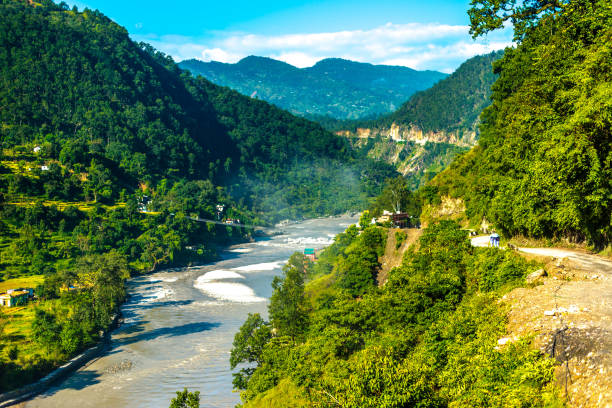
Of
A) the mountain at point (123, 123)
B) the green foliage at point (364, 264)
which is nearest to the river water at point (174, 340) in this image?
the green foliage at point (364, 264)

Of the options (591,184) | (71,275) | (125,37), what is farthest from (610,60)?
(125,37)

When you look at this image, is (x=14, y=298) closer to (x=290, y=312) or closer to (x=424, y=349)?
(x=290, y=312)

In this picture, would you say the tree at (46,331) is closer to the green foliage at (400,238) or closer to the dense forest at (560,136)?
the green foliage at (400,238)

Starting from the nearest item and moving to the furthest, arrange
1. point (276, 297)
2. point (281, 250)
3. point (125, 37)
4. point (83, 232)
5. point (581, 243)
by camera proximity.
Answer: point (581, 243) < point (276, 297) < point (83, 232) < point (281, 250) < point (125, 37)

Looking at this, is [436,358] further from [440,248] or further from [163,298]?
[163,298]

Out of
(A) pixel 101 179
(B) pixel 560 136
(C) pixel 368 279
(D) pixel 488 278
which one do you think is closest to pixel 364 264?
(C) pixel 368 279

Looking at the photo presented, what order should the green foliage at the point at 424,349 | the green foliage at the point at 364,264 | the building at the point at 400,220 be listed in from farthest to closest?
the building at the point at 400,220 → the green foliage at the point at 364,264 → the green foliage at the point at 424,349
